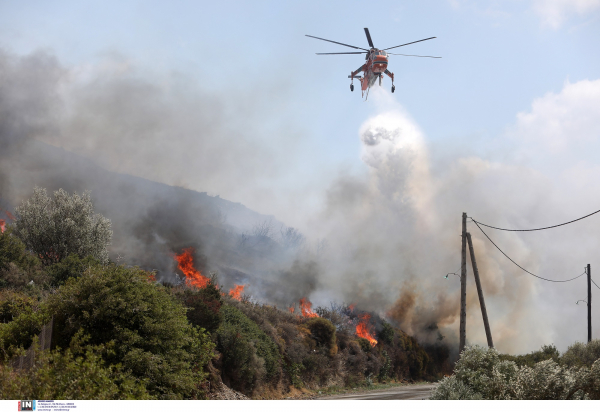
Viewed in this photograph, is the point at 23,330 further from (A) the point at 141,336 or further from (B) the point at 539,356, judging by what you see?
(B) the point at 539,356

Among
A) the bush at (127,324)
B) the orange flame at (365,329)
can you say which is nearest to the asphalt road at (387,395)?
the bush at (127,324)

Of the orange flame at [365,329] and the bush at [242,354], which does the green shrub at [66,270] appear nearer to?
the bush at [242,354]

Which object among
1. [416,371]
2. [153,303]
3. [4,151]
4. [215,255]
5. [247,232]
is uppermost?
[4,151]

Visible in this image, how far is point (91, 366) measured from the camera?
13648 mm

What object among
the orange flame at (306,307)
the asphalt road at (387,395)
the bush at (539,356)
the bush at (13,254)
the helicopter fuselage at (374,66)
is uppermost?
the helicopter fuselage at (374,66)

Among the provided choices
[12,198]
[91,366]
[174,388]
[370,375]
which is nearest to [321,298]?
[370,375]

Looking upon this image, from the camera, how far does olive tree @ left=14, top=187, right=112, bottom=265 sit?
4419cm

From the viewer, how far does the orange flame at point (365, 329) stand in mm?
58875

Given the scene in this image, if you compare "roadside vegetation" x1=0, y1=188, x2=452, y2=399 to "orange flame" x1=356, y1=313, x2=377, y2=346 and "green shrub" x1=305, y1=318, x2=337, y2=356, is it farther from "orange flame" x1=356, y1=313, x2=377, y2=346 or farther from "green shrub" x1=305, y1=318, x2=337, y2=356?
"orange flame" x1=356, y1=313, x2=377, y2=346

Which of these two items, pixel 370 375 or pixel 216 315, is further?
pixel 370 375

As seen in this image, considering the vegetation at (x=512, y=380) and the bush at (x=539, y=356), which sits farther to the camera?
the bush at (x=539, y=356)

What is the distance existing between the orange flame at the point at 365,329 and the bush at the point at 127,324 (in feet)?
140

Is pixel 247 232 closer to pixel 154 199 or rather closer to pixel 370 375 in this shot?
pixel 154 199

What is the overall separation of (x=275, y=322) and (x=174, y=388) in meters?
26.5
